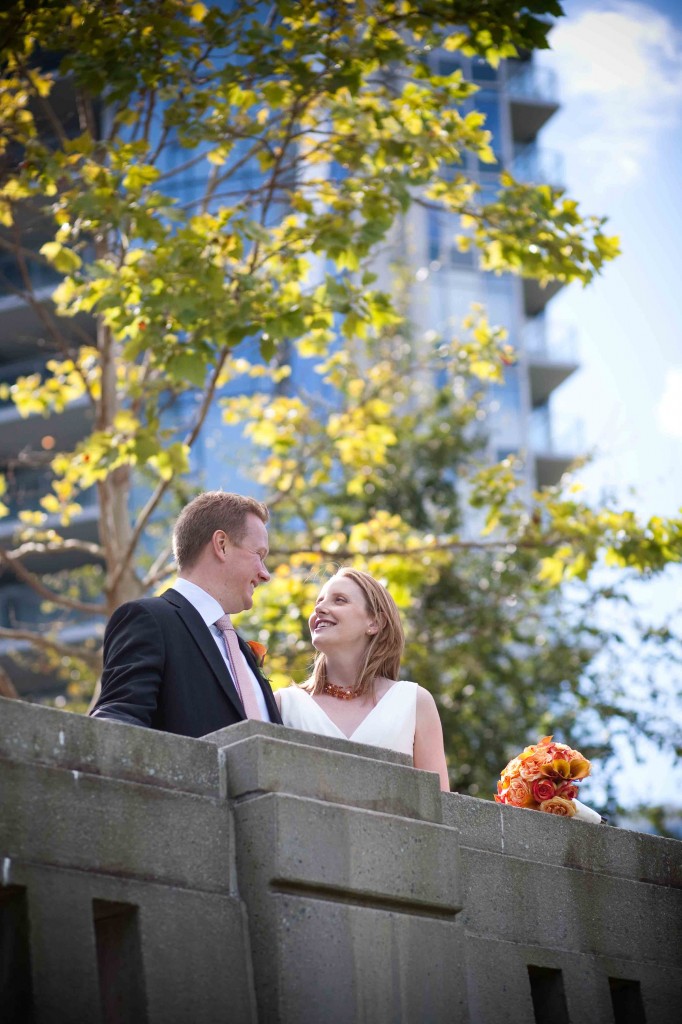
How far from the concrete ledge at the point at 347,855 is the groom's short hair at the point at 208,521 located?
5.32ft

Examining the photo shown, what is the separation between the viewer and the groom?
509cm

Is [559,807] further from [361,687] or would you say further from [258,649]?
[258,649]

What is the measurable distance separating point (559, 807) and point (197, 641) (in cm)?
154

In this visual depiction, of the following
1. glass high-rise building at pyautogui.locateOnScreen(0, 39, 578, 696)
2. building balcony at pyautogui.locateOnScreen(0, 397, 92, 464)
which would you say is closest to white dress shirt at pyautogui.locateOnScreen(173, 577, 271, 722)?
glass high-rise building at pyautogui.locateOnScreen(0, 39, 578, 696)

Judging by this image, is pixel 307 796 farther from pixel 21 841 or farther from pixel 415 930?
pixel 21 841

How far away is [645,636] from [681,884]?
1216cm

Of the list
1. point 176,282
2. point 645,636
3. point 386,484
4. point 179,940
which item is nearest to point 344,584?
point 179,940

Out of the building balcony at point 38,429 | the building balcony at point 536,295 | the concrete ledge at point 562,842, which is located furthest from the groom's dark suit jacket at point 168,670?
the building balcony at point 536,295

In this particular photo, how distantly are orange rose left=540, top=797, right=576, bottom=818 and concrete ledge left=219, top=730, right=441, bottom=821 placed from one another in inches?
37.8

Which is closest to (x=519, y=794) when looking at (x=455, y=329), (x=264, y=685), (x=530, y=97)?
(x=264, y=685)

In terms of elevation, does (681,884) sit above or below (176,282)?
below

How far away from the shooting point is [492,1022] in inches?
187

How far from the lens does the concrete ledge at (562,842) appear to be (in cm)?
508

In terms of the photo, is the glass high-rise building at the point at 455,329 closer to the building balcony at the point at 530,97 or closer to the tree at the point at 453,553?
the building balcony at the point at 530,97
